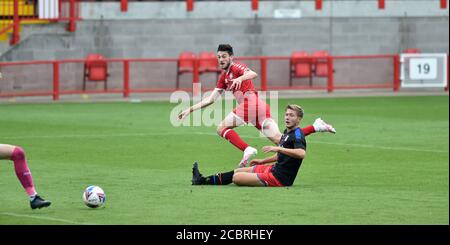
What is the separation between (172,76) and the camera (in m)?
36.1

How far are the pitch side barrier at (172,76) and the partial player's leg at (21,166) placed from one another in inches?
777

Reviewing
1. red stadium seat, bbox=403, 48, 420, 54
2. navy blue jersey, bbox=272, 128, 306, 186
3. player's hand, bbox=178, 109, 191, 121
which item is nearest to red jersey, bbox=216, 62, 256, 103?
player's hand, bbox=178, 109, 191, 121

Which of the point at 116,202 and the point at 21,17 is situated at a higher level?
the point at 21,17

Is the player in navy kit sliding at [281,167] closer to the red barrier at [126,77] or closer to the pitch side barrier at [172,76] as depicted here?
the pitch side barrier at [172,76]

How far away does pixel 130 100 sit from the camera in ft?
111

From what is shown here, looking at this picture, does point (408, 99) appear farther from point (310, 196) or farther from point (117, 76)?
point (310, 196)

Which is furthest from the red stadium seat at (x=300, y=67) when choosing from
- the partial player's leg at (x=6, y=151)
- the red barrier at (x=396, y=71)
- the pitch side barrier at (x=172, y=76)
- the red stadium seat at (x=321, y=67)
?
the partial player's leg at (x=6, y=151)

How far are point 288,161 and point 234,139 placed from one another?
6.99 ft

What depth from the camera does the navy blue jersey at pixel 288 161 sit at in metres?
14.8
